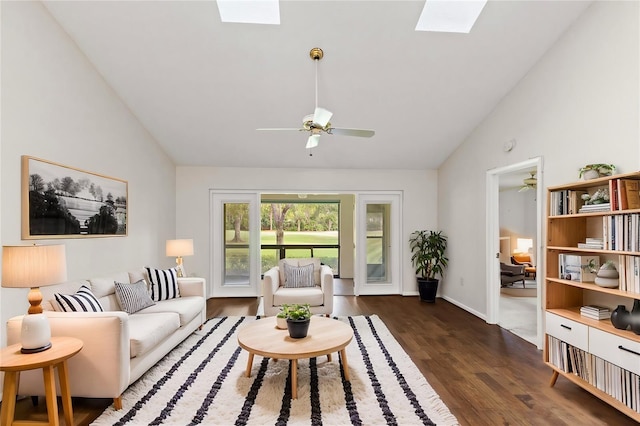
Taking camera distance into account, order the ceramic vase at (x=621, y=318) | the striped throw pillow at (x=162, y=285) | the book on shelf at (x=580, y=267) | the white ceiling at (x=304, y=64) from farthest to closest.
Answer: the striped throw pillow at (x=162, y=285), the white ceiling at (x=304, y=64), the book on shelf at (x=580, y=267), the ceramic vase at (x=621, y=318)

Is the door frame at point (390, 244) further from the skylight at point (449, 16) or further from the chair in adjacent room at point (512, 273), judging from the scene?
the skylight at point (449, 16)

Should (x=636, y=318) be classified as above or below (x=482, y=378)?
above

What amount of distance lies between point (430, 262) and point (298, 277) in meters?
2.47

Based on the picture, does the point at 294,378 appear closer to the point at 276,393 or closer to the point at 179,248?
the point at 276,393

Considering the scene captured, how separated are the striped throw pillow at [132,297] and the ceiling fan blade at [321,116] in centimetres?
261

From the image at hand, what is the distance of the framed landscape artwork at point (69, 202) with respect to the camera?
2.83m

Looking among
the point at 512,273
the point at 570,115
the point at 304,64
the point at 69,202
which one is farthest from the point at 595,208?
the point at 512,273

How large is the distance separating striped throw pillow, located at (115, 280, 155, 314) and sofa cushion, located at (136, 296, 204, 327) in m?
0.07

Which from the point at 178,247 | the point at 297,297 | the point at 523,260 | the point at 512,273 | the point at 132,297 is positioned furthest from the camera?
the point at 523,260

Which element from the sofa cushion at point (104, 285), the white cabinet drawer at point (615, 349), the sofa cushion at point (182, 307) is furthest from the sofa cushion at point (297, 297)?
the white cabinet drawer at point (615, 349)

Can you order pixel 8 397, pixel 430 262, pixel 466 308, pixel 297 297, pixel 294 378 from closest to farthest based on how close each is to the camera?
pixel 8 397 < pixel 294 378 < pixel 297 297 < pixel 466 308 < pixel 430 262

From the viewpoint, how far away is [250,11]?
332 cm

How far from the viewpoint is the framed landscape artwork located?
9.30ft

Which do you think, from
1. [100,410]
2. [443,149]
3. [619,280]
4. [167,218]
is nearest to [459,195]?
[443,149]
